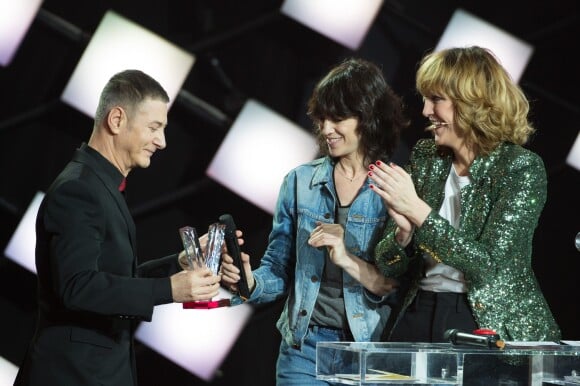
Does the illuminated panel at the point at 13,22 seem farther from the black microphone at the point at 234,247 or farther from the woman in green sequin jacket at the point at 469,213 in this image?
the woman in green sequin jacket at the point at 469,213

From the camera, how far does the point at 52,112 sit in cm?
295

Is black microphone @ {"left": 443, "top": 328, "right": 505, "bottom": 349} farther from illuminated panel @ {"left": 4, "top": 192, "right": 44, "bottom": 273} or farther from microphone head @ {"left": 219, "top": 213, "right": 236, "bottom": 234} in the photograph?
illuminated panel @ {"left": 4, "top": 192, "right": 44, "bottom": 273}

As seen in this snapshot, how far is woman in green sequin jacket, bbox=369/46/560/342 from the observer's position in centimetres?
196

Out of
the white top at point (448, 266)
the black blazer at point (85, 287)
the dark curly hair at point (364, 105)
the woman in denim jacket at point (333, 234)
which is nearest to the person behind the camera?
the black blazer at point (85, 287)

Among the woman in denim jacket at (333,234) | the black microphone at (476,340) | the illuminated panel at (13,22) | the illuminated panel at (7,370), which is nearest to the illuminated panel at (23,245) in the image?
the illuminated panel at (7,370)

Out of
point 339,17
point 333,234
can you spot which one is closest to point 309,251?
point 333,234

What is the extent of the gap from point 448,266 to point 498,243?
14 cm

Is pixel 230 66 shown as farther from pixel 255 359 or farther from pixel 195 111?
pixel 255 359

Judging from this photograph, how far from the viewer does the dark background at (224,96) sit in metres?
2.94

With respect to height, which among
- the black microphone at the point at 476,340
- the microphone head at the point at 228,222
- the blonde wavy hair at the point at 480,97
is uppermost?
the blonde wavy hair at the point at 480,97

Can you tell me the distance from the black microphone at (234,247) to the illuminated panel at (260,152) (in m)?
0.78

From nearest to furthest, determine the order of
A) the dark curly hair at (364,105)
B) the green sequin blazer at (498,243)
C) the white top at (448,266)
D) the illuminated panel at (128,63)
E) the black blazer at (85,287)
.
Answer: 1. the black blazer at (85,287)
2. the green sequin blazer at (498,243)
3. the white top at (448,266)
4. the dark curly hair at (364,105)
5. the illuminated panel at (128,63)

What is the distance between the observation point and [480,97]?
6.79ft

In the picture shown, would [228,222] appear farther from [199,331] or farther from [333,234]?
[199,331]
